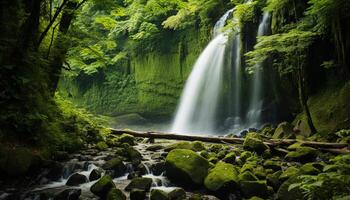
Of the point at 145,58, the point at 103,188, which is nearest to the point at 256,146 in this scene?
the point at 103,188

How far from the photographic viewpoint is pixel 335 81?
446 inches

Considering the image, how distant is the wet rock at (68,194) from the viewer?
512 cm

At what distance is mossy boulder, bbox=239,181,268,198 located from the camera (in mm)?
5555

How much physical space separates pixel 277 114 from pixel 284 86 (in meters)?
1.28

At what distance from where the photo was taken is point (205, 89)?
17312 mm

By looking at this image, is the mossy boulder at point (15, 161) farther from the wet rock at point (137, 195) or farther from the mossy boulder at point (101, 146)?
the mossy boulder at point (101, 146)

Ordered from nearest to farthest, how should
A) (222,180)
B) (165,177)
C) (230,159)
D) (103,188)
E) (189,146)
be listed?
(103,188) < (222,180) < (165,177) < (230,159) < (189,146)

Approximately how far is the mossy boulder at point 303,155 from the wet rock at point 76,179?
473cm

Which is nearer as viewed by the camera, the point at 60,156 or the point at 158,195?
the point at 158,195

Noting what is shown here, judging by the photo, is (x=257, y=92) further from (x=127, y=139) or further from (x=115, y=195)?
(x=115, y=195)

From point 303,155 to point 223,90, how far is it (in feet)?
29.2

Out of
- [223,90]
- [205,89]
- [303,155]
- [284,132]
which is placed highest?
[205,89]

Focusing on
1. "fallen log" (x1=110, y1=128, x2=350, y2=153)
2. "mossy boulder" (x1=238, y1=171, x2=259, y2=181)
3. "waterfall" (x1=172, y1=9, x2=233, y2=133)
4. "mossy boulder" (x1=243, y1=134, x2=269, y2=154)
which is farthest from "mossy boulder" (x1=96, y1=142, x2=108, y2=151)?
"waterfall" (x1=172, y1=9, x2=233, y2=133)

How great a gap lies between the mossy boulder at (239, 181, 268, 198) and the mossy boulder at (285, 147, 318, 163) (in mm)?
2484
